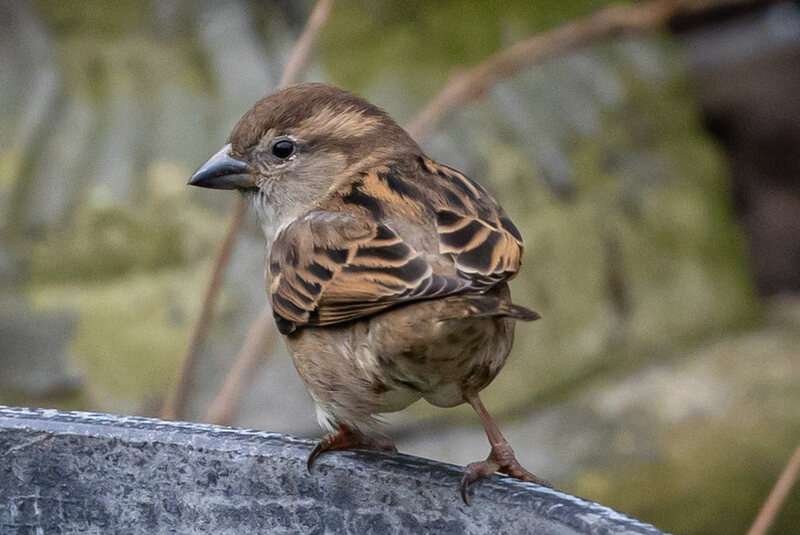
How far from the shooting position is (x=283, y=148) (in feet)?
11.4

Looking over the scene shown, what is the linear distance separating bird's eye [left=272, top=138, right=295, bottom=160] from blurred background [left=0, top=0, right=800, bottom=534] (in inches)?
58.4

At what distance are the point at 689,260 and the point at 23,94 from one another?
8.59ft

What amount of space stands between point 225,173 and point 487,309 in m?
1.06

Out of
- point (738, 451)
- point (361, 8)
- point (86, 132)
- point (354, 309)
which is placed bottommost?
point (738, 451)

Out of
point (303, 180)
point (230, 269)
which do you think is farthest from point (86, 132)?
point (303, 180)

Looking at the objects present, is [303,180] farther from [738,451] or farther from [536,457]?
[738,451]

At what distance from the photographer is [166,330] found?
193 inches

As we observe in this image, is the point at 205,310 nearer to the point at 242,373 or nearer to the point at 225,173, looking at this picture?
the point at 242,373

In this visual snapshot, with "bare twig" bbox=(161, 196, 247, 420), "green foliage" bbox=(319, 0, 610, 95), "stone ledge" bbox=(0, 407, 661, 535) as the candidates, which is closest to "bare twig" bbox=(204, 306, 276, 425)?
"bare twig" bbox=(161, 196, 247, 420)

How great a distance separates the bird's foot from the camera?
2.15m

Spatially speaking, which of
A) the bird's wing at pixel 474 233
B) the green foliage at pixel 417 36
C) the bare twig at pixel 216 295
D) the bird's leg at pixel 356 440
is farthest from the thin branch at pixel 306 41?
the green foliage at pixel 417 36

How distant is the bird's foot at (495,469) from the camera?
2.15 metres

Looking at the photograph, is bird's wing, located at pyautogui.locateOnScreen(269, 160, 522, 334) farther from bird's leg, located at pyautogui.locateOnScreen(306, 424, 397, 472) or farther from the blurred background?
the blurred background

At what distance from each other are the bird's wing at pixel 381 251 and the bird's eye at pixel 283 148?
0.23 m
